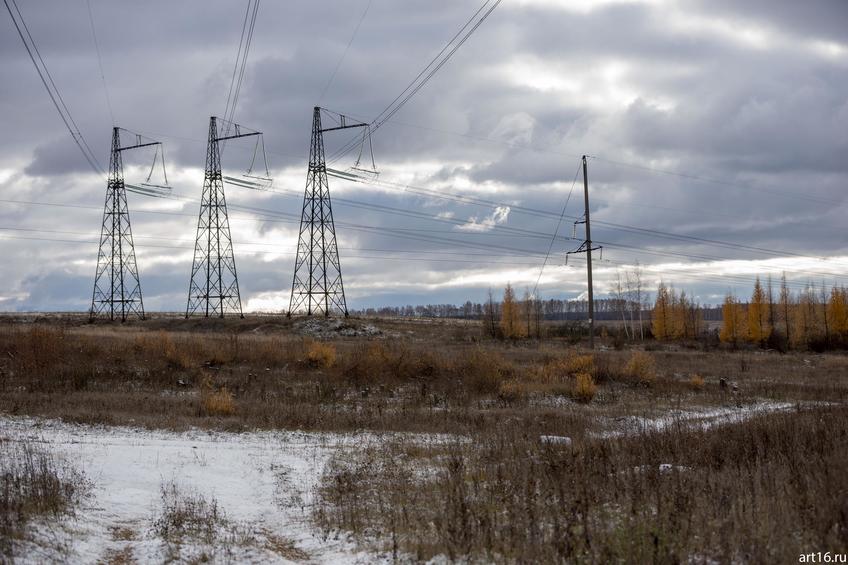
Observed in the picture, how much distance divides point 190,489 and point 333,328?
43.2 m

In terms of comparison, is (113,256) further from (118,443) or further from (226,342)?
(118,443)

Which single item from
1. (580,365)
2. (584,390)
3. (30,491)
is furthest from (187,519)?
(580,365)

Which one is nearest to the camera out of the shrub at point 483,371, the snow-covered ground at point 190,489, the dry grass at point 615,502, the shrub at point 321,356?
the dry grass at point 615,502

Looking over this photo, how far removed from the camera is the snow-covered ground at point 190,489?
28.5 feet

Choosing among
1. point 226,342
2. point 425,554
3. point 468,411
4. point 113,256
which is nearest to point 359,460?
point 425,554

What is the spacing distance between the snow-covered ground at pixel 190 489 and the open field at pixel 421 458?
0.18 feet

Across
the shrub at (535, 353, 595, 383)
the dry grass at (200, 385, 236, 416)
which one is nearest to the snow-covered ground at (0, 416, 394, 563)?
the dry grass at (200, 385, 236, 416)

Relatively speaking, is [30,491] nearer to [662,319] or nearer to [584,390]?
[584,390]

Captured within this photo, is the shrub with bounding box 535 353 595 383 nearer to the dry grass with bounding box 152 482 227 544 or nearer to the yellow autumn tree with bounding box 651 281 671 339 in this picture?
the dry grass with bounding box 152 482 227 544

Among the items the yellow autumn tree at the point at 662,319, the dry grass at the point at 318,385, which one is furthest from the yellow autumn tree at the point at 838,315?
the dry grass at the point at 318,385

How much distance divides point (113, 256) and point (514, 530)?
61.9m

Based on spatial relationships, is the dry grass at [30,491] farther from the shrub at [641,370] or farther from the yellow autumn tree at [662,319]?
the yellow autumn tree at [662,319]

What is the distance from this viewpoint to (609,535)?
8.09 m

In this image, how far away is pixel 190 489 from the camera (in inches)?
481
